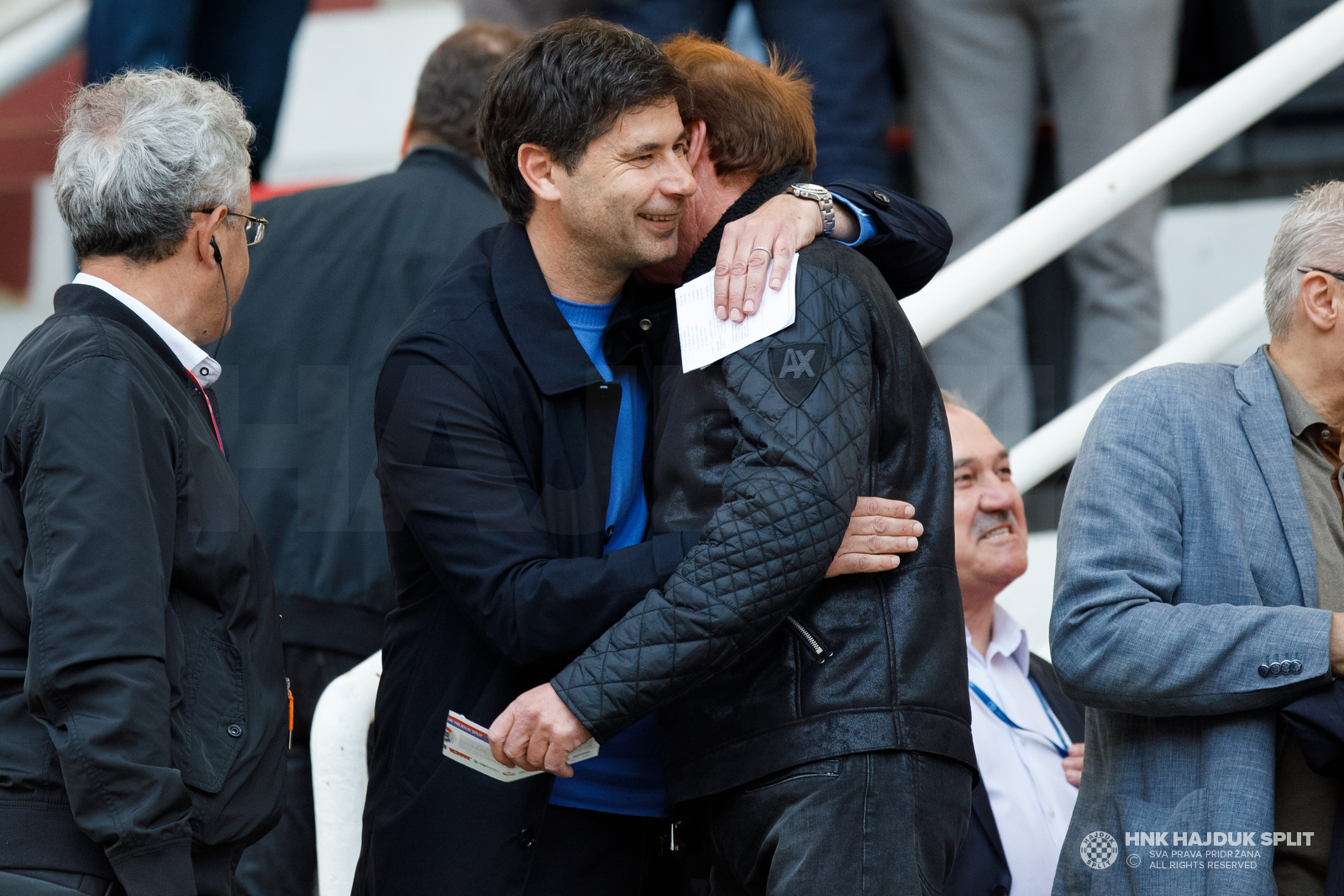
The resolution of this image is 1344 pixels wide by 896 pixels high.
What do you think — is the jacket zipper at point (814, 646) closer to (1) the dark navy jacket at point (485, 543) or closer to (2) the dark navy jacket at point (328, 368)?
(1) the dark navy jacket at point (485, 543)

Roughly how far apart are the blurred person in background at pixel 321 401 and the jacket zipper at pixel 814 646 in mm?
936

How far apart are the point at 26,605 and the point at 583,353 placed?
759mm

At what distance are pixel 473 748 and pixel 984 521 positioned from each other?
4.20ft

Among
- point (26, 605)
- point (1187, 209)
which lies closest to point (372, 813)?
point (26, 605)

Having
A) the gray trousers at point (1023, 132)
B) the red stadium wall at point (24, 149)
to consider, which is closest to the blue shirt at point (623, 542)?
the gray trousers at point (1023, 132)

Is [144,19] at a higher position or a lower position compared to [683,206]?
higher

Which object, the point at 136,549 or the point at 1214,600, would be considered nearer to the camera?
the point at 136,549

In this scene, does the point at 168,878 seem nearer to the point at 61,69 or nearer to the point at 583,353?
the point at 583,353

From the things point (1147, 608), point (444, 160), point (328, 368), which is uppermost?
point (444, 160)

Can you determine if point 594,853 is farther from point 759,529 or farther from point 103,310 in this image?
point 103,310

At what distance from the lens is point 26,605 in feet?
5.91

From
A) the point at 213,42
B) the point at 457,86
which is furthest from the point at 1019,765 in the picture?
the point at 213,42

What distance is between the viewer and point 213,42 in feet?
12.8

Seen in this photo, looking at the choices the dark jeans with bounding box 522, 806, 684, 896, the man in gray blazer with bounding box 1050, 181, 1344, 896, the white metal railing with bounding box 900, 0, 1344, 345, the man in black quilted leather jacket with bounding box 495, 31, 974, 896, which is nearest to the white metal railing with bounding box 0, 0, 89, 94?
the white metal railing with bounding box 900, 0, 1344, 345
